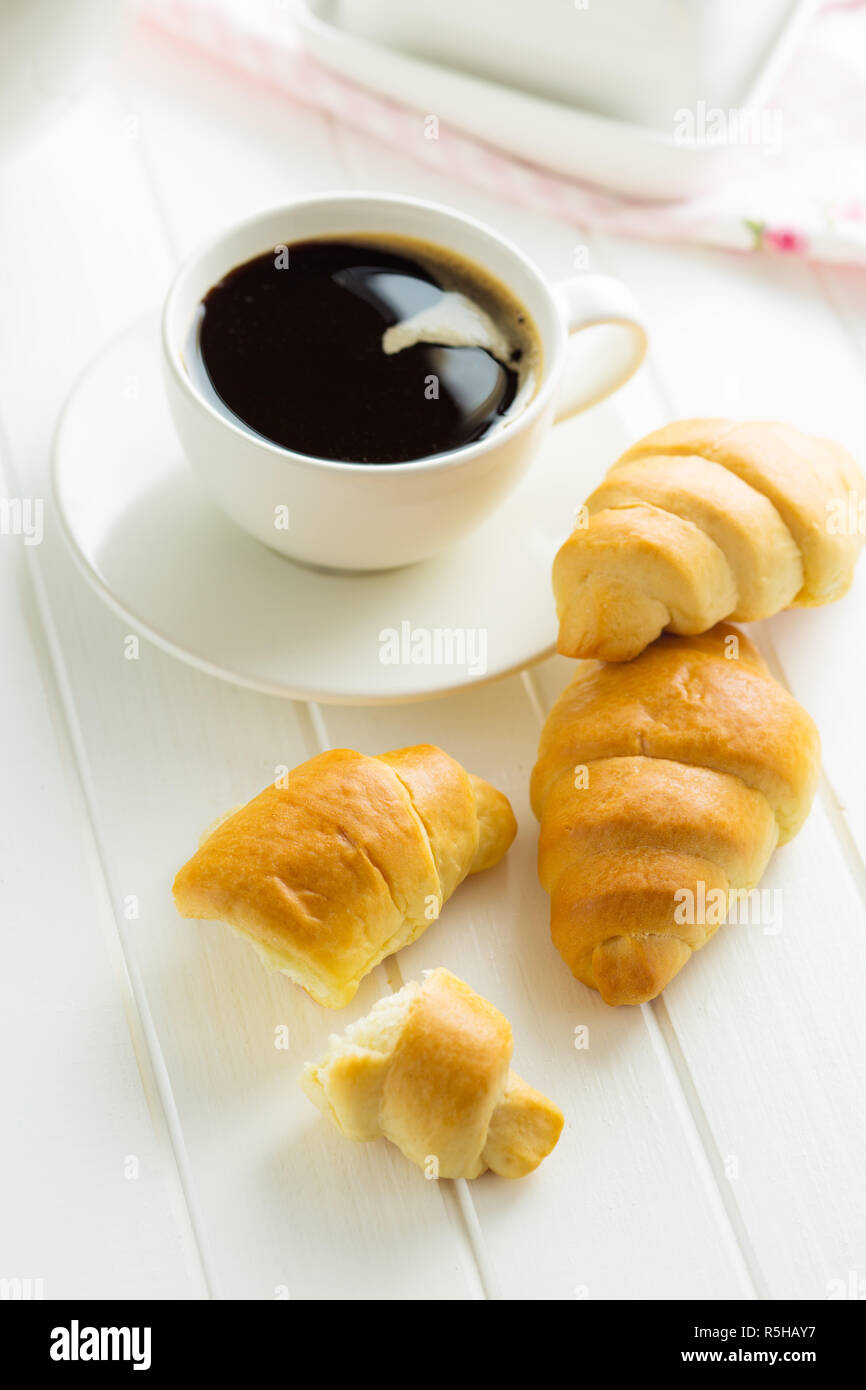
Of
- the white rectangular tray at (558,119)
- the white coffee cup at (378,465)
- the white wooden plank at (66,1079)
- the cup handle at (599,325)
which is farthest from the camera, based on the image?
the white rectangular tray at (558,119)

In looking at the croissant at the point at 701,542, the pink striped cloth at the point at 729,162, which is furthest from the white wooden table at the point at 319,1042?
the pink striped cloth at the point at 729,162

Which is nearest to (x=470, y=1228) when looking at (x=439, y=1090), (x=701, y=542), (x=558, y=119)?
(x=439, y=1090)

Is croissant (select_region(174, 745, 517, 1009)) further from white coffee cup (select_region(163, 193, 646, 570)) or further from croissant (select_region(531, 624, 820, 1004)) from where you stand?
white coffee cup (select_region(163, 193, 646, 570))

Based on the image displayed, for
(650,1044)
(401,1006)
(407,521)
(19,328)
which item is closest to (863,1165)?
(650,1044)

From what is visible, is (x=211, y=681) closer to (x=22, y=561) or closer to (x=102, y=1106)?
(x=22, y=561)

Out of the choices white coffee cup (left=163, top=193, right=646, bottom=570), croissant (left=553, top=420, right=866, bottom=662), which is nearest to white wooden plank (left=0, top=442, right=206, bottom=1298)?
white coffee cup (left=163, top=193, right=646, bottom=570)

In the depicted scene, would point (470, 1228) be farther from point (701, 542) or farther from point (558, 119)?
point (558, 119)

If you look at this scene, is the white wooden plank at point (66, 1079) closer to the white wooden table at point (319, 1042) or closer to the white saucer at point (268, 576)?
the white wooden table at point (319, 1042)
